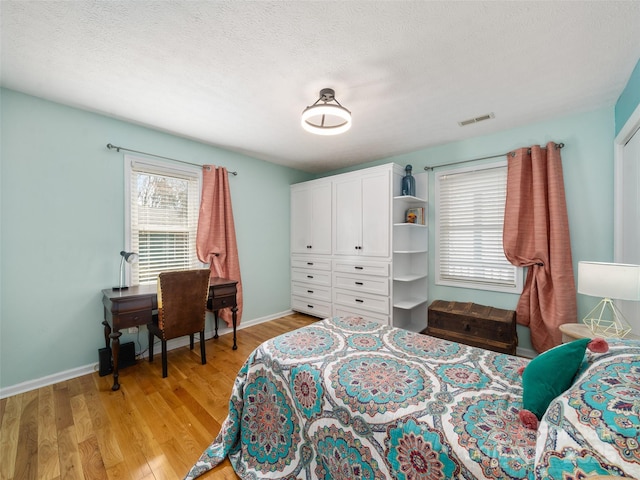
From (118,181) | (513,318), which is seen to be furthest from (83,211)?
(513,318)

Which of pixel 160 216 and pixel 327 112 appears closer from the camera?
pixel 327 112

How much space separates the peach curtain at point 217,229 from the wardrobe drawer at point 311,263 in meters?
1.09

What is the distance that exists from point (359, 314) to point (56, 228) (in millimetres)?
3309

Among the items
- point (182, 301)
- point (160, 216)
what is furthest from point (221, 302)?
point (160, 216)

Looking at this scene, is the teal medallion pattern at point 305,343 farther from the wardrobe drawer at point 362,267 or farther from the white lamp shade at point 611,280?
the white lamp shade at point 611,280

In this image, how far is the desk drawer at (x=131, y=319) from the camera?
2166 millimetres

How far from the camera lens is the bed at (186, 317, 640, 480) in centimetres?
70

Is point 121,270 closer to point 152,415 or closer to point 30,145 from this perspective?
point 30,145

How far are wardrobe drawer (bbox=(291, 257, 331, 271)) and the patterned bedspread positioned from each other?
2110 mm

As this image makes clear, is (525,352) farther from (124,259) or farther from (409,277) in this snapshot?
(124,259)

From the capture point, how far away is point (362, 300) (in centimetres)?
348

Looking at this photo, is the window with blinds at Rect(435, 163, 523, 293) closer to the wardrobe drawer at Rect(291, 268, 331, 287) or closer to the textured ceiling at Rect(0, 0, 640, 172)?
the textured ceiling at Rect(0, 0, 640, 172)

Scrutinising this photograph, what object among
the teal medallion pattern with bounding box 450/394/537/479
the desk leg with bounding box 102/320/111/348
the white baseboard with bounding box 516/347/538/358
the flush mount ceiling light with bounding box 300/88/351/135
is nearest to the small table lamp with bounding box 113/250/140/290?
the desk leg with bounding box 102/320/111/348

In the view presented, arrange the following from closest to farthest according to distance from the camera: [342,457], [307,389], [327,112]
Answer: [342,457] → [307,389] → [327,112]
